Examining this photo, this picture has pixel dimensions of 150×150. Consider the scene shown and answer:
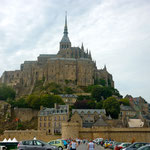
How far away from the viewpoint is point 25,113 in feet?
237

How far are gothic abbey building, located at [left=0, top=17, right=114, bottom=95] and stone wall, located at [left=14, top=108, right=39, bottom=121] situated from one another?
30.1 metres

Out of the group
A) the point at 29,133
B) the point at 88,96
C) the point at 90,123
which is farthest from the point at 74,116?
the point at 88,96

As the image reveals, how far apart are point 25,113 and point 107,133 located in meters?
27.1

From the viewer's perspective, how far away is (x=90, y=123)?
2490 inches

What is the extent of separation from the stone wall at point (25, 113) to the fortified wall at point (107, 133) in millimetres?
20472

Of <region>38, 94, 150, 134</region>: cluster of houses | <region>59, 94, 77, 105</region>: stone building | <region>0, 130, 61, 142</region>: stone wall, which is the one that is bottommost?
<region>0, 130, 61, 142</region>: stone wall

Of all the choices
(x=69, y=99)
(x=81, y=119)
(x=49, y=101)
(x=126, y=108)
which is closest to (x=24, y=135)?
(x=81, y=119)

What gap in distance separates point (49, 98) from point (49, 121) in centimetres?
1227

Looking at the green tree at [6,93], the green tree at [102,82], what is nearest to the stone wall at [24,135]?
the green tree at [6,93]

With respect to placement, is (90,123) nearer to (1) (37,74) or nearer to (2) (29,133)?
(2) (29,133)

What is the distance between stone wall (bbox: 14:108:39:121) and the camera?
71688mm

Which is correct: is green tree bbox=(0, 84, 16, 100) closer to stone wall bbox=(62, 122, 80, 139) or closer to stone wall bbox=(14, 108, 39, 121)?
stone wall bbox=(14, 108, 39, 121)

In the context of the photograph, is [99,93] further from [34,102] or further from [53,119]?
[53,119]

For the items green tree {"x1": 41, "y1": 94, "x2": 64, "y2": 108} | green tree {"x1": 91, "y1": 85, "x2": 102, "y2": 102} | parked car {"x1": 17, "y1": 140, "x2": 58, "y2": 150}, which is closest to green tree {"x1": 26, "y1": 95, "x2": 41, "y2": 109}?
green tree {"x1": 41, "y1": 94, "x2": 64, "y2": 108}
